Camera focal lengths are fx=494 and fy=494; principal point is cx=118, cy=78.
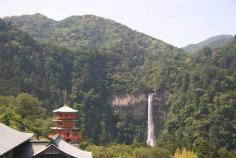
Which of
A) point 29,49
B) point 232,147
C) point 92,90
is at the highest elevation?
point 29,49

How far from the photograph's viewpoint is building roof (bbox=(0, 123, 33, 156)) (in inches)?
814

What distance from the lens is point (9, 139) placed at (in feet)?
74.8

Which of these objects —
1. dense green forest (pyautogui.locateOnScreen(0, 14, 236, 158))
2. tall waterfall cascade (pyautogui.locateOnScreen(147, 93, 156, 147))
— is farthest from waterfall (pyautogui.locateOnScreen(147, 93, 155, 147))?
dense green forest (pyautogui.locateOnScreen(0, 14, 236, 158))

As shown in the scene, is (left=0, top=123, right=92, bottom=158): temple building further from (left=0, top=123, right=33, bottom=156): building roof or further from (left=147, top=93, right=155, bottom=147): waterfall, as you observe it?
(left=147, top=93, right=155, bottom=147): waterfall

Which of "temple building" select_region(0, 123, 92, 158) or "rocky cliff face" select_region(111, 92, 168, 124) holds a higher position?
"temple building" select_region(0, 123, 92, 158)

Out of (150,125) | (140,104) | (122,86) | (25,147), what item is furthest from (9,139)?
(122,86)

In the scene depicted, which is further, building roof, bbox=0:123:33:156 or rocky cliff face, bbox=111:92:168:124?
rocky cliff face, bbox=111:92:168:124

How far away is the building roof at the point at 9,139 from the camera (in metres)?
20.7

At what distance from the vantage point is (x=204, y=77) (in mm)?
117625

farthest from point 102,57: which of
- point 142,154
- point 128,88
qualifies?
point 142,154

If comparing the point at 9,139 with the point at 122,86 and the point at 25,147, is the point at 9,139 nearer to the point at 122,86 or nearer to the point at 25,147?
the point at 25,147

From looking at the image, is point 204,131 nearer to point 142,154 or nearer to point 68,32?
point 142,154

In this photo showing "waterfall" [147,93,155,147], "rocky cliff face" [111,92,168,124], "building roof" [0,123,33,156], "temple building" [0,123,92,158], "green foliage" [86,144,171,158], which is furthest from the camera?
"rocky cliff face" [111,92,168,124]

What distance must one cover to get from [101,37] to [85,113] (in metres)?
79.8
